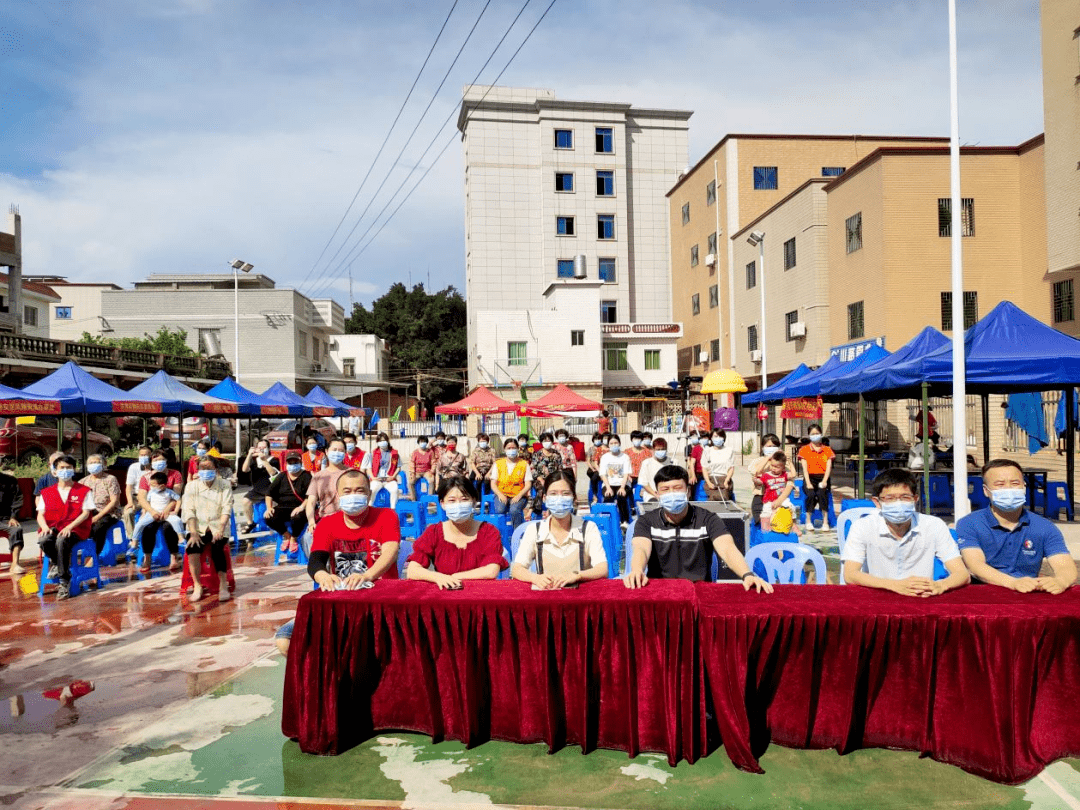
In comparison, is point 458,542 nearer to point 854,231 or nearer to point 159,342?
point 854,231

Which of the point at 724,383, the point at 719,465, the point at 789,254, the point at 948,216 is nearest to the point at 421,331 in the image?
the point at 789,254

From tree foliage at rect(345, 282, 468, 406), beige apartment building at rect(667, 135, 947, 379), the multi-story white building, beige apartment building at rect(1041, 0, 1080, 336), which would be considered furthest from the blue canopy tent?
tree foliage at rect(345, 282, 468, 406)

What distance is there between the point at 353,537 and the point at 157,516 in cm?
586

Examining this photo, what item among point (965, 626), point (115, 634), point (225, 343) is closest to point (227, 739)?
point (115, 634)

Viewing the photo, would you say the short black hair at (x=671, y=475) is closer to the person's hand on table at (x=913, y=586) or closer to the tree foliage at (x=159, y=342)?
the person's hand on table at (x=913, y=586)

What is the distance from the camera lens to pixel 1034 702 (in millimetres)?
3934

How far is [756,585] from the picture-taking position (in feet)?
14.7

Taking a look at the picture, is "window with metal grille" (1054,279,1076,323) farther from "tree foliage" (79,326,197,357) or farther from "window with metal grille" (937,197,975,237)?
"tree foliage" (79,326,197,357)

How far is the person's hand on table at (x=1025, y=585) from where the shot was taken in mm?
4258

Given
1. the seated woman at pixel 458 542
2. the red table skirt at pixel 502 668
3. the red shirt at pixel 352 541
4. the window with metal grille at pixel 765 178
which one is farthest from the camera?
the window with metal grille at pixel 765 178

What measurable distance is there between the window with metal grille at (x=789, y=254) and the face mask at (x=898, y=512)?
94.8 feet

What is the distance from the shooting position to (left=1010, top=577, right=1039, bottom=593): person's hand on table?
426 centimetres

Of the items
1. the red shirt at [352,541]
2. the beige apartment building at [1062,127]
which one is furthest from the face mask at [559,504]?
the beige apartment building at [1062,127]

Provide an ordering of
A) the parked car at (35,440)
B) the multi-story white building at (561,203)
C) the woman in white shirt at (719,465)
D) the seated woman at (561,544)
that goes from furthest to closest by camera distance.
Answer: the multi-story white building at (561,203)
the parked car at (35,440)
the woman in white shirt at (719,465)
the seated woman at (561,544)
